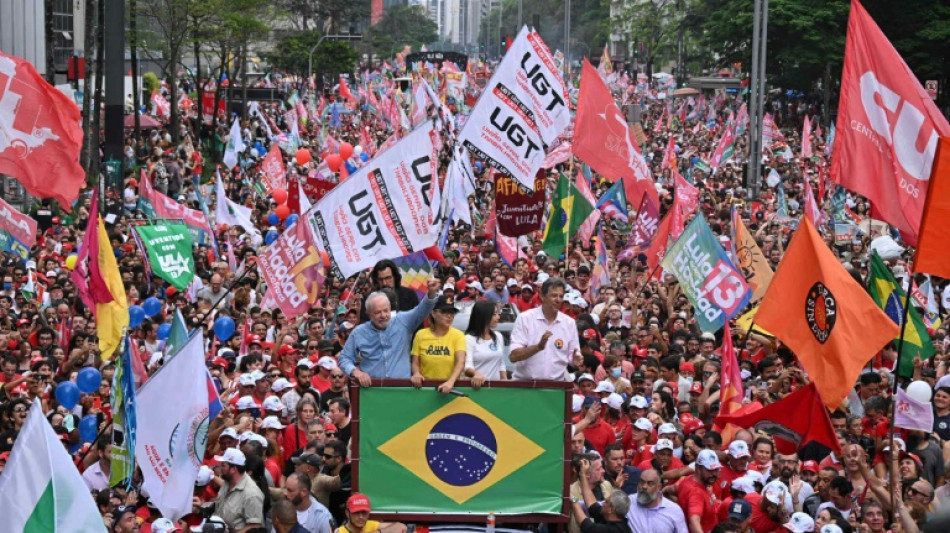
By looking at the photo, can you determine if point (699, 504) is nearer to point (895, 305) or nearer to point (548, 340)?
point (548, 340)

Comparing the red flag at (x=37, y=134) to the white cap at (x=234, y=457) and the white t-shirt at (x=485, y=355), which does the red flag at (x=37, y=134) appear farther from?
the white t-shirt at (x=485, y=355)

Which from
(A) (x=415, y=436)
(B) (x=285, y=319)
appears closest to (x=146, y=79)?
(B) (x=285, y=319)

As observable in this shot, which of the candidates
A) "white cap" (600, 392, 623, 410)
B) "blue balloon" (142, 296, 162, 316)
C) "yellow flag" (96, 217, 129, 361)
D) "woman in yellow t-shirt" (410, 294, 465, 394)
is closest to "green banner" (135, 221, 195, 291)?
"blue balloon" (142, 296, 162, 316)

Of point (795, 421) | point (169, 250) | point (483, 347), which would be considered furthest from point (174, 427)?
point (169, 250)

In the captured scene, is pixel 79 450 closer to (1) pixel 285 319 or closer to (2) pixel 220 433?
(2) pixel 220 433

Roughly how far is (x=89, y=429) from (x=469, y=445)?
184 inches

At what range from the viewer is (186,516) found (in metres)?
9.20

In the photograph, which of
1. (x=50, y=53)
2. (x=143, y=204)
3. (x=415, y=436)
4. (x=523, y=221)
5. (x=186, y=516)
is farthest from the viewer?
(x=50, y=53)

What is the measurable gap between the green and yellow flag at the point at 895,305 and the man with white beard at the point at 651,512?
481cm

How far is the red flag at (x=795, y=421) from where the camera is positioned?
9.80m

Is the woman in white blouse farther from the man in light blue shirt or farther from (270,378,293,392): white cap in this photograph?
(270,378,293,392): white cap

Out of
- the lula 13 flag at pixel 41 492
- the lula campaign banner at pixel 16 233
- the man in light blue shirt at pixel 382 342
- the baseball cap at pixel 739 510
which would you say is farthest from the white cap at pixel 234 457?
the lula campaign banner at pixel 16 233

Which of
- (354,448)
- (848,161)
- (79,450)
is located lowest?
(79,450)

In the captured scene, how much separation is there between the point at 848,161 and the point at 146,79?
54403 millimetres
